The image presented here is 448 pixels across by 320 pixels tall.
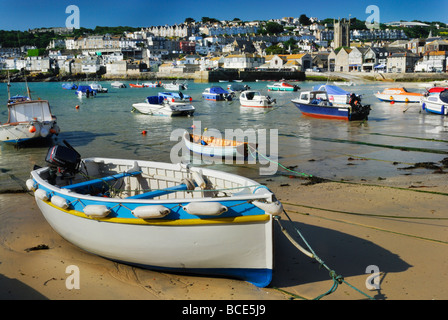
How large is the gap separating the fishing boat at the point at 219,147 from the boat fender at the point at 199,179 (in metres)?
6.54

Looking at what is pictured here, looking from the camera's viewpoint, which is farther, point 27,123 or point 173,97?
point 173,97

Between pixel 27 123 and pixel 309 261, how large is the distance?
15.9 metres

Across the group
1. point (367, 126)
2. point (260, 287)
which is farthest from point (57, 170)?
point (367, 126)

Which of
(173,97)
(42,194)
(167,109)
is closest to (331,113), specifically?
(167,109)

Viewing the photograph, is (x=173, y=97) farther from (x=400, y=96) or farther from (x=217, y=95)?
(x=400, y=96)

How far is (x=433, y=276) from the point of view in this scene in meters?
5.96

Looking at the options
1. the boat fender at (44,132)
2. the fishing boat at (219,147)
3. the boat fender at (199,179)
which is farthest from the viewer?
the boat fender at (44,132)

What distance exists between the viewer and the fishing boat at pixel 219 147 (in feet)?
46.4

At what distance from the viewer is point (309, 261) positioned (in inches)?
259

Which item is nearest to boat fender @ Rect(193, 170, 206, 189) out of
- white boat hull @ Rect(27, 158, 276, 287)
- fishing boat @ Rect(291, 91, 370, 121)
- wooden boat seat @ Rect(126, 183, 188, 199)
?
wooden boat seat @ Rect(126, 183, 188, 199)

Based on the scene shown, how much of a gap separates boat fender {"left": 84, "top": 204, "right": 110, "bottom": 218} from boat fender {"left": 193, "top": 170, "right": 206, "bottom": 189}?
1759 millimetres

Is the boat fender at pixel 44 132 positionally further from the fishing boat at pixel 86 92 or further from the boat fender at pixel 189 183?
the fishing boat at pixel 86 92

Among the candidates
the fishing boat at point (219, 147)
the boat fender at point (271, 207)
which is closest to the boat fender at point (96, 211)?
the boat fender at point (271, 207)
